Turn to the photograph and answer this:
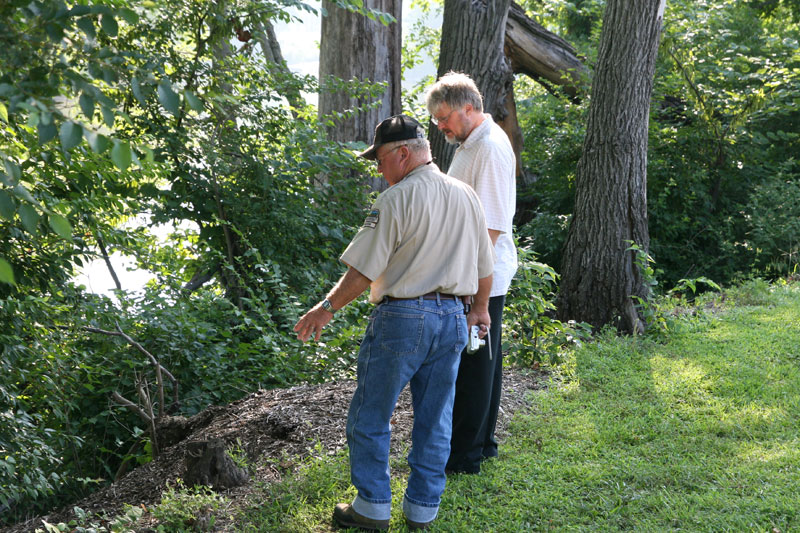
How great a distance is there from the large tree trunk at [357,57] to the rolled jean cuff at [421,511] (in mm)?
7149

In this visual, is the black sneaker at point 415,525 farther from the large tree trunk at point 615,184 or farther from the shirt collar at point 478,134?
the large tree trunk at point 615,184

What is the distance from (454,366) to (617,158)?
533cm

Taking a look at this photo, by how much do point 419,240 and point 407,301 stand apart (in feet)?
0.94

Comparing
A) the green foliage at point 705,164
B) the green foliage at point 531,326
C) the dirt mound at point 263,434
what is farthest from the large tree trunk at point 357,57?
the dirt mound at point 263,434

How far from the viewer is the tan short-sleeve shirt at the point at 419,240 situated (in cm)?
342

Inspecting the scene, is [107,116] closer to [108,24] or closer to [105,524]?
[108,24]

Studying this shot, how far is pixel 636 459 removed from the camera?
15.6ft

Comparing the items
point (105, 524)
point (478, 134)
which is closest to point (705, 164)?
point (478, 134)

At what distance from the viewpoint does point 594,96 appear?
28.0 ft

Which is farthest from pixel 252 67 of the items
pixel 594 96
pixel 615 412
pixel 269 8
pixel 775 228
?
pixel 775 228

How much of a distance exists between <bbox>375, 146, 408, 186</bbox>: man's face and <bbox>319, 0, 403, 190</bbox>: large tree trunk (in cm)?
698

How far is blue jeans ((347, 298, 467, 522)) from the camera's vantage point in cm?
348

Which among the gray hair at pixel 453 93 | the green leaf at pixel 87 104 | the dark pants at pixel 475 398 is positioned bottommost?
the dark pants at pixel 475 398

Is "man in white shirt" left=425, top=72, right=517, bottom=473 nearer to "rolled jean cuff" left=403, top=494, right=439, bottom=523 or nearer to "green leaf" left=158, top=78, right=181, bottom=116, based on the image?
"rolled jean cuff" left=403, top=494, right=439, bottom=523
